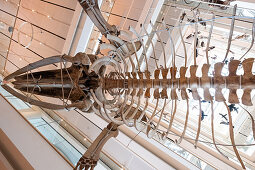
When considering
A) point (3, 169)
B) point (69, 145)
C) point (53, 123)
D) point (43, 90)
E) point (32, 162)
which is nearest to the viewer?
point (3, 169)

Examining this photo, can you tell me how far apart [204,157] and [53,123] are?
1.94 metres

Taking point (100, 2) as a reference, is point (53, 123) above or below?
below

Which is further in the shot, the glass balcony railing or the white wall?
the glass balcony railing

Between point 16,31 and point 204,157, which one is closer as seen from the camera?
point 204,157

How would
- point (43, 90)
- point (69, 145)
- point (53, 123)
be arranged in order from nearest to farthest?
point (43, 90)
point (69, 145)
point (53, 123)

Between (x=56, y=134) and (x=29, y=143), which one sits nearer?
(x=29, y=143)

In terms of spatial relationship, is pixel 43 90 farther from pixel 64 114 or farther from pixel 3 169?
pixel 64 114

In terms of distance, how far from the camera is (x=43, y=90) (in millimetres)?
1637

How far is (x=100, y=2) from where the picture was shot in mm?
2572

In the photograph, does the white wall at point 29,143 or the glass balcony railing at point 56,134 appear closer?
the white wall at point 29,143

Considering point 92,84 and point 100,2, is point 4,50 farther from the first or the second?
point 92,84

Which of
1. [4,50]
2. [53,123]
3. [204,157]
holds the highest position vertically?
[204,157]

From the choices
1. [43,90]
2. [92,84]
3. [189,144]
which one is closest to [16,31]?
[43,90]

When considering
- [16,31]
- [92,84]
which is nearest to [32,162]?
[92,84]
